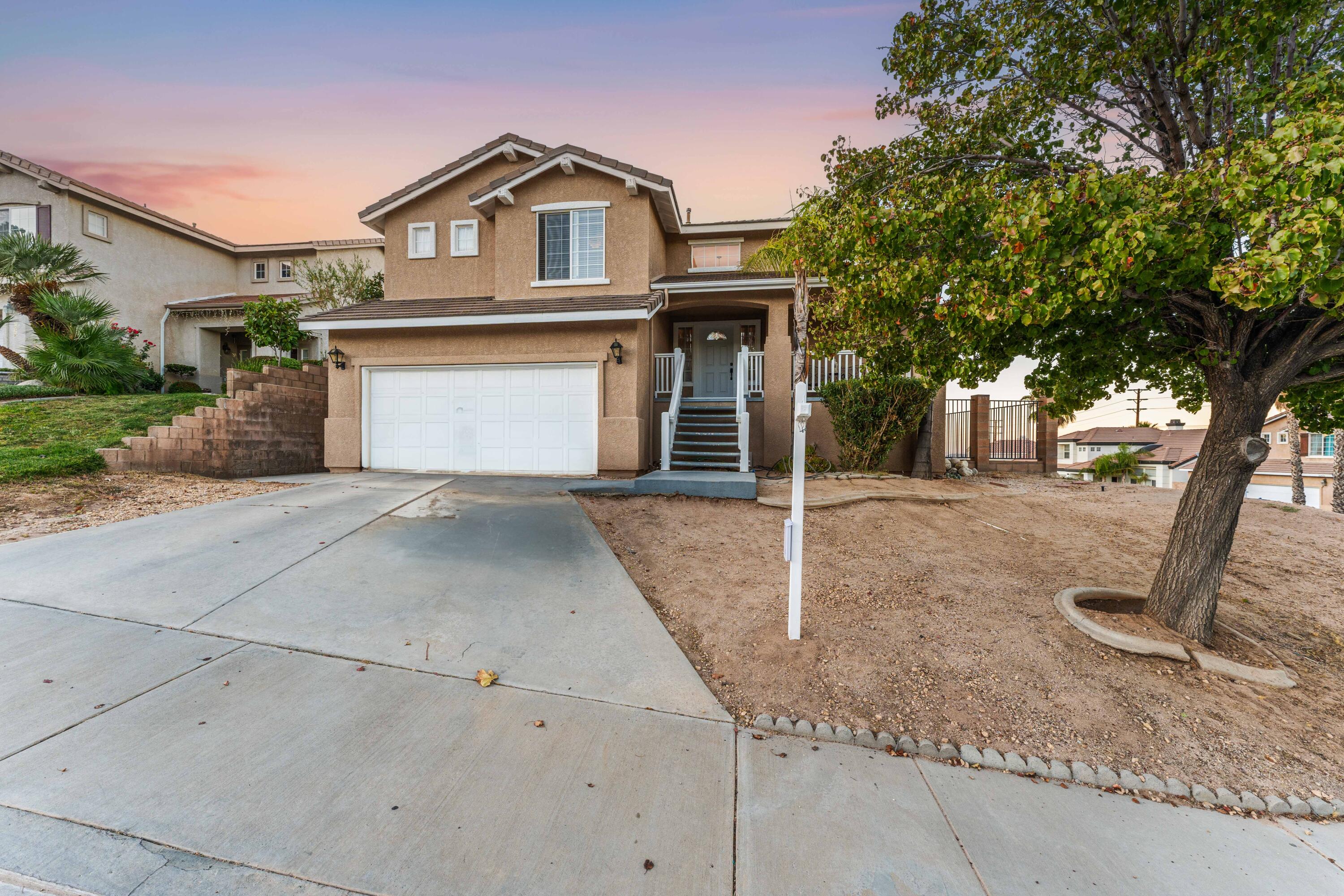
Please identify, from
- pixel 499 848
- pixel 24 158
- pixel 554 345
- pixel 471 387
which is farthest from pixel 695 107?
pixel 24 158

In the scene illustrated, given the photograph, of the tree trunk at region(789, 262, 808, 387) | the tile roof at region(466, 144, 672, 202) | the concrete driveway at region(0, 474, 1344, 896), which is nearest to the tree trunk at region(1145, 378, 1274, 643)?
the concrete driveway at region(0, 474, 1344, 896)

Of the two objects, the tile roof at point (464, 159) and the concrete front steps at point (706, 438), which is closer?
the concrete front steps at point (706, 438)

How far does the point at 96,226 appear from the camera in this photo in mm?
17250

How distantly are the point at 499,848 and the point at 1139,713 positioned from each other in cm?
398

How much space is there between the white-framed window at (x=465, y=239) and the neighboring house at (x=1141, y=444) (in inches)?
1184

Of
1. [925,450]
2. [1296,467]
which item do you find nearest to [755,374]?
[925,450]

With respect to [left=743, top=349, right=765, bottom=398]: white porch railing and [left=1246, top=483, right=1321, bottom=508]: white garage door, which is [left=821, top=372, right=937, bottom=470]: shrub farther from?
[left=1246, top=483, right=1321, bottom=508]: white garage door

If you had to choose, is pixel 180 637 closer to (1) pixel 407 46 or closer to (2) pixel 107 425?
(2) pixel 107 425

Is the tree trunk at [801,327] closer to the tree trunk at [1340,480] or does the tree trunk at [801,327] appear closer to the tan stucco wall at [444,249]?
the tan stucco wall at [444,249]

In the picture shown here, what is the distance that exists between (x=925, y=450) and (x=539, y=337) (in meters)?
8.41

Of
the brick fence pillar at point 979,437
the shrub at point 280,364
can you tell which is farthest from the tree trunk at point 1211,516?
the shrub at point 280,364

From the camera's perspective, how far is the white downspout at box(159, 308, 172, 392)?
18031mm

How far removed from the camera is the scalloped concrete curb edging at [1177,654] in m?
3.85

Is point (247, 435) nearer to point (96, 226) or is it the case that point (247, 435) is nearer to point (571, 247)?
point (571, 247)
